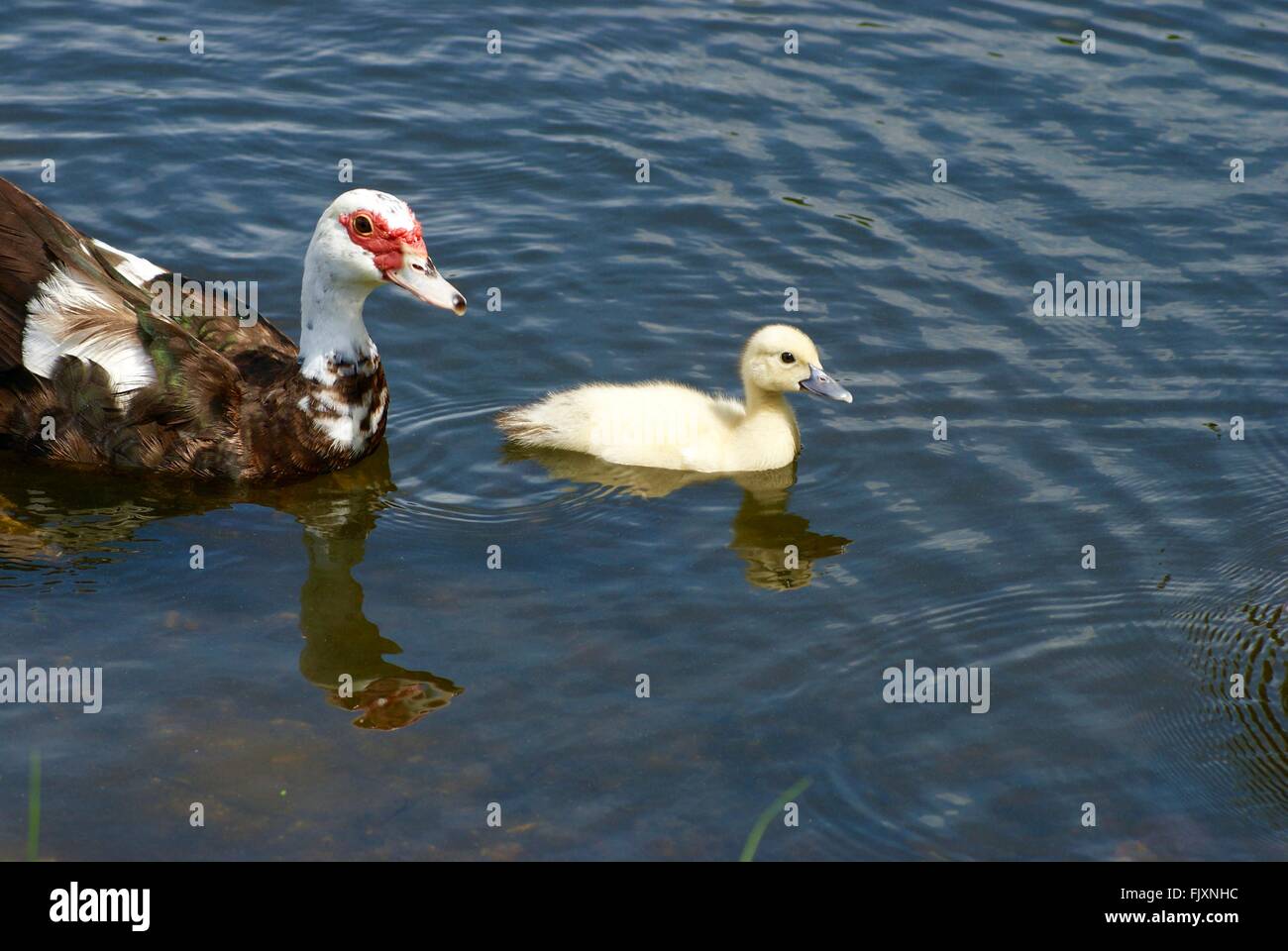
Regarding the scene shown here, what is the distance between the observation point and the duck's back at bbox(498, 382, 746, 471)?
8648 mm

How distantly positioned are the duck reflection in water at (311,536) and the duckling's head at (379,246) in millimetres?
1102

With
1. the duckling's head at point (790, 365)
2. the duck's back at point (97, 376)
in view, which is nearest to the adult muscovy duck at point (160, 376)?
the duck's back at point (97, 376)

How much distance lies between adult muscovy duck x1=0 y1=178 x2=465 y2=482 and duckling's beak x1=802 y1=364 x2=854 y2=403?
1902 mm

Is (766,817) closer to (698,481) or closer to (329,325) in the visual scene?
(698,481)

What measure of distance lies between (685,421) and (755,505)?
0.58 metres

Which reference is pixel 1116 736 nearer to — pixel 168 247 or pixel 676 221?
pixel 676 221

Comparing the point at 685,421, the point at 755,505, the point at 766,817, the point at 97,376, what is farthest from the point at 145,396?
the point at 766,817

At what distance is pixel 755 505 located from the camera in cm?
859

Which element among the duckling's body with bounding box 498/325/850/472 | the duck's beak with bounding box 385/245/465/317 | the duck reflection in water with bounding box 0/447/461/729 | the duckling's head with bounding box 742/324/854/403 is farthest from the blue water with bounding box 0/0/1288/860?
the duck's beak with bounding box 385/245/465/317

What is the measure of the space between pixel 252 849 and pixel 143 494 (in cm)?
284

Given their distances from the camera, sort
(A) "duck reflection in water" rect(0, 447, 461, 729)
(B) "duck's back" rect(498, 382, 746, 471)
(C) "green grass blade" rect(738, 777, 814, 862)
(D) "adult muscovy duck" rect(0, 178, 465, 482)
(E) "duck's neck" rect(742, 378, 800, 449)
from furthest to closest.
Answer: (E) "duck's neck" rect(742, 378, 800, 449) → (B) "duck's back" rect(498, 382, 746, 471) → (D) "adult muscovy duck" rect(0, 178, 465, 482) → (A) "duck reflection in water" rect(0, 447, 461, 729) → (C) "green grass blade" rect(738, 777, 814, 862)

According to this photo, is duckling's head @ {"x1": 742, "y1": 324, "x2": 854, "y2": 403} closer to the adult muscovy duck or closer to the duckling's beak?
the duckling's beak

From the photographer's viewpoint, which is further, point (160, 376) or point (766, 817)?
point (160, 376)

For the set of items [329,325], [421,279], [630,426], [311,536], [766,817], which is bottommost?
[766,817]
